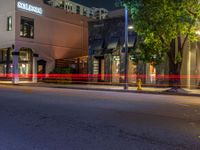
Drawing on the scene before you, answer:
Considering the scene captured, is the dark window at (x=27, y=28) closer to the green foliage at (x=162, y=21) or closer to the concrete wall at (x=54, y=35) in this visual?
the concrete wall at (x=54, y=35)

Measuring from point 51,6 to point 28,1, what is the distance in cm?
455

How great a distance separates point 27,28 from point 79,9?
542 inches

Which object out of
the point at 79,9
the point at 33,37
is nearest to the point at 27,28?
the point at 33,37

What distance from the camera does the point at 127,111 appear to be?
37.6 ft

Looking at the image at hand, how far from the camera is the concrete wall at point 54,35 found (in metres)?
40.0

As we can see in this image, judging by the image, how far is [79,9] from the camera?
166 ft

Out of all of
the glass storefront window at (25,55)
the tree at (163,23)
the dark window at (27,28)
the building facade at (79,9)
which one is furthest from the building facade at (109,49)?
the building facade at (79,9)

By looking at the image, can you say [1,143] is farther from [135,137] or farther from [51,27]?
[51,27]

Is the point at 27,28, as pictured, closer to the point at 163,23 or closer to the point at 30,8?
the point at 30,8

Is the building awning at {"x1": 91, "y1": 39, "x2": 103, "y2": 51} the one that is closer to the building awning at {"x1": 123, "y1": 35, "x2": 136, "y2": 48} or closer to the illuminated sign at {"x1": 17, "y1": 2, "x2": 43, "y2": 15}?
the building awning at {"x1": 123, "y1": 35, "x2": 136, "y2": 48}

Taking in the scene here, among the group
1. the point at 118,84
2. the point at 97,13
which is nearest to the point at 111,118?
the point at 118,84

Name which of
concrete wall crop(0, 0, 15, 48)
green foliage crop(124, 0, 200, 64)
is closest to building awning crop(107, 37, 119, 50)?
green foliage crop(124, 0, 200, 64)

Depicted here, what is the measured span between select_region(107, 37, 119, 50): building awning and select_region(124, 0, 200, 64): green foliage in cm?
818

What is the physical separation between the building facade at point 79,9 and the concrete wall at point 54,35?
7.49ft
